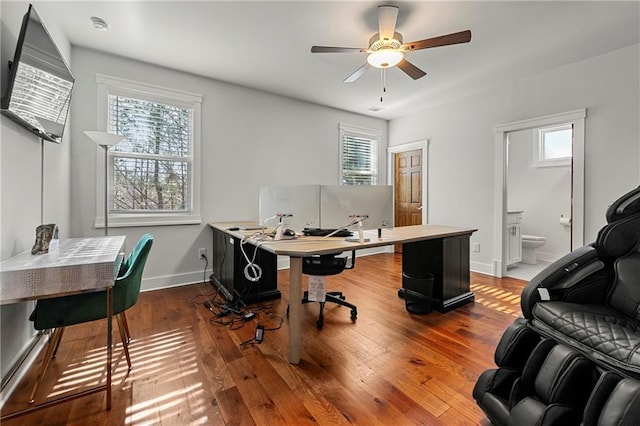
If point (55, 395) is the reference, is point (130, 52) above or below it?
above

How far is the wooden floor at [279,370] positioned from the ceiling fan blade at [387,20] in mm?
2463

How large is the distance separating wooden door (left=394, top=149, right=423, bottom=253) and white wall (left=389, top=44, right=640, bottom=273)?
0.31m

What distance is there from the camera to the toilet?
4.71m

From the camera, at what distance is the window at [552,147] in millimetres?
4703

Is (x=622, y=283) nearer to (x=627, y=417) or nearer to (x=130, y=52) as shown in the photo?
(x=627, y=417)

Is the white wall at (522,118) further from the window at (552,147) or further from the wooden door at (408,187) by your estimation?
the window at (552,147)

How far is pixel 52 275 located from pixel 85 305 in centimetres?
30

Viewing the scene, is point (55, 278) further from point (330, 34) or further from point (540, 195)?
point (540, 195)

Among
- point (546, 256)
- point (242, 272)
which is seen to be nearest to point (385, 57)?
point (242, 272)

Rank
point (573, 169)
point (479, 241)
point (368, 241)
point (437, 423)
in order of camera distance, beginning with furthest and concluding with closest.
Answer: point (479, 241)
point (573, 169)
point (368, 241)
point (437, 423)

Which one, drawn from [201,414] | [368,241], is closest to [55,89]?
[201,414]

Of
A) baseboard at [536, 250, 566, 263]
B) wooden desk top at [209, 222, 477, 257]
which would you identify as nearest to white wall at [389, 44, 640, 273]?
baseboard at [536, 250, 566, 263]

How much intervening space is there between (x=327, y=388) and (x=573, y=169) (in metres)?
3.73

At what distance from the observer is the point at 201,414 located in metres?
1.44
